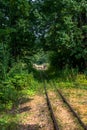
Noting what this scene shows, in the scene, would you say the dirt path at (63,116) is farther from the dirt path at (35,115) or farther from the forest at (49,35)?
the forest at (49,35)

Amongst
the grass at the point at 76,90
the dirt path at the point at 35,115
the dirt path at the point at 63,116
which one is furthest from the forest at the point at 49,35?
the dirt path at the point at 63,116

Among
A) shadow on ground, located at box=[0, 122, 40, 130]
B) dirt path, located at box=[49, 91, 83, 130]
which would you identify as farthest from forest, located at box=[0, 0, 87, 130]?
shadow on ground, located at box=[0, 122, 40, 130]

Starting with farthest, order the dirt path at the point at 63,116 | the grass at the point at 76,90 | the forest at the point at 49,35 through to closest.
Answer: the forest at the point at 49,35 < the grass at the point at 76,90 < the dirt path at the point at 63,116

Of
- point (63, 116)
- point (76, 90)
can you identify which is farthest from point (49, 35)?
point (63, 116)

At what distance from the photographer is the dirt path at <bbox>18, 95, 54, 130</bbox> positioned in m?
13.0

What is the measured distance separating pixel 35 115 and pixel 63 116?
1332 millimetres

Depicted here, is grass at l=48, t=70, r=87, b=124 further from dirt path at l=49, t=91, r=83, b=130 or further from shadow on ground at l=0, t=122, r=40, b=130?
shadow on ground at l=0, t=122, r=40, b=130

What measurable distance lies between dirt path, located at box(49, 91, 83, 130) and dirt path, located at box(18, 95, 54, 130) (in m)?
0.39

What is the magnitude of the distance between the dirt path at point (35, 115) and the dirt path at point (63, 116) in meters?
0.39

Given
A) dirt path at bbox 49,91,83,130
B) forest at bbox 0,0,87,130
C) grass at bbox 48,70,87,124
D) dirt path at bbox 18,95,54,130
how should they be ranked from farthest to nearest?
forest at bbox 0,0,87,130, grass at bbox 48,70,87,124, dirt path at bbox 18,95,54,130, dirt path at bbox 49,91,83,130

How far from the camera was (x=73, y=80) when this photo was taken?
28.1 meters

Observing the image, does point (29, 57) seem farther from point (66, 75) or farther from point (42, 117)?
point (42, 117)

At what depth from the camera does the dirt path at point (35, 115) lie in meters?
13.0

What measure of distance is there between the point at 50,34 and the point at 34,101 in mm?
12593
